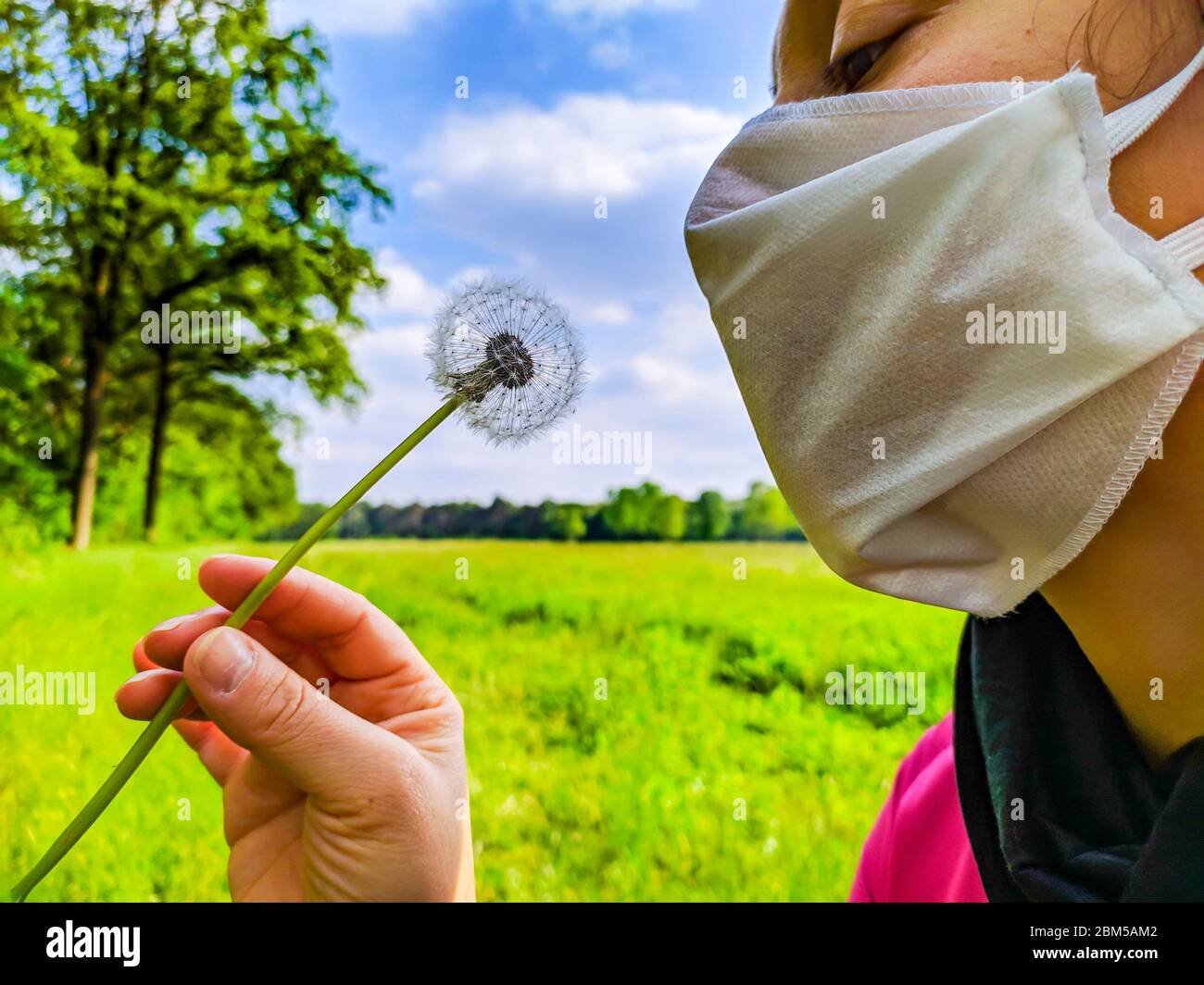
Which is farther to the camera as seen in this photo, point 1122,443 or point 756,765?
point 756,765

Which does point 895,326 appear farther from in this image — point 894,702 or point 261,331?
point 261,331

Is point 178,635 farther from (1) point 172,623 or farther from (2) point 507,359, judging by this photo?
(2) point 507,359

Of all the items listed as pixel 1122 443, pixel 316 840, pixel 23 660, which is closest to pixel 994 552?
pixel 1122 443

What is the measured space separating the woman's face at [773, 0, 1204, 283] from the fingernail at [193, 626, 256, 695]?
101cm

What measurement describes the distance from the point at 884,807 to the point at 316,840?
1067 mm

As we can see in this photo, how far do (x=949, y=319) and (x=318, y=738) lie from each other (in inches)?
34.5

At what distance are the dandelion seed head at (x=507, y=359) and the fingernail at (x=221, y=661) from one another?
0.36 m

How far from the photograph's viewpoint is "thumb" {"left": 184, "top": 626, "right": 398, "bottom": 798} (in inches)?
36.9

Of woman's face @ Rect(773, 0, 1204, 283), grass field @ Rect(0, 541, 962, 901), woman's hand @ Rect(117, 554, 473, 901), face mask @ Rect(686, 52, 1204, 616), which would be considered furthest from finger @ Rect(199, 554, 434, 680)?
grass field @ Rect(0, 541, 962, 901)

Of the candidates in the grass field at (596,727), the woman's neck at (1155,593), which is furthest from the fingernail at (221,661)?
the grass field at (596,727)

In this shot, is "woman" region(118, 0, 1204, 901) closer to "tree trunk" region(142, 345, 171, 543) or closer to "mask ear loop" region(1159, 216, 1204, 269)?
"mask ear loop" region(1159, 216, 1204, 269)

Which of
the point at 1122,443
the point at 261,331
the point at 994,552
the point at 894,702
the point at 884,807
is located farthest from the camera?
the point at 261,331
